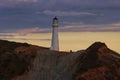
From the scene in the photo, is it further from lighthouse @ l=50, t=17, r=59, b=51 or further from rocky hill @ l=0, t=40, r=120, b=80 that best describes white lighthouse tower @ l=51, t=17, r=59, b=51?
rocky hill @ l=0, t=40, r=120, b=80

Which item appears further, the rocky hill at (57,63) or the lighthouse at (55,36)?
the lighthouse at (55,36)

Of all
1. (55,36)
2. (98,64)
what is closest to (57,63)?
(55,36)

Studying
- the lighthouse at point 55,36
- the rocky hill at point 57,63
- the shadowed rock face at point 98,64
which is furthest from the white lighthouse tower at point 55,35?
the shadowed rock face at point 98,64

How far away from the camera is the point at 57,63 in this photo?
70250mm

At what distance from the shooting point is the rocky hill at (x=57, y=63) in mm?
61250

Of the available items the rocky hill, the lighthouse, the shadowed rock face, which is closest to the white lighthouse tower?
the lighthouse

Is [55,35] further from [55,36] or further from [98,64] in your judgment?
[98,64]

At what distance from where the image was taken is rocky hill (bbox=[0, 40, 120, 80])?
61250mm

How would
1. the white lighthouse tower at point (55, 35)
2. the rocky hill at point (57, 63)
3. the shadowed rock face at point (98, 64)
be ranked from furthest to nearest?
the white lighthouse tower at point (55, 35) < the rocky hill at point (57, 63) < the shadowed rock face at point (98, 64)

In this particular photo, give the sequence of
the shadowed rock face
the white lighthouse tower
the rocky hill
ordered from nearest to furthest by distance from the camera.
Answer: the shadowed rock face
the rocky hill
the white lighthouse tower

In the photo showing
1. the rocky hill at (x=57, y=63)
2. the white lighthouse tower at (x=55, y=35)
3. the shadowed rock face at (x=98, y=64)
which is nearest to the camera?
the shadowed rock face at (x=98, y=64)

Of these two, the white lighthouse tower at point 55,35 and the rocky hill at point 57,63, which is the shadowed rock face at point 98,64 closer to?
the rocky hill at point 57,63

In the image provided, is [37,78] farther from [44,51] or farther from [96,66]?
[96,66]

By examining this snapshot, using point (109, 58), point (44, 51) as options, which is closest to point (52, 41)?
point (44, 51)
